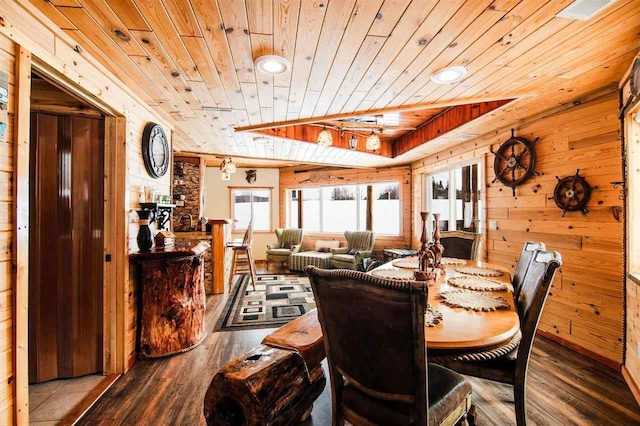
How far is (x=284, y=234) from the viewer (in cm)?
680

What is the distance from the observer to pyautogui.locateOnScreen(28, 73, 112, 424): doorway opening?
2.13 m

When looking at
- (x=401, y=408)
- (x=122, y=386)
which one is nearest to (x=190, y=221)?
(x=122, y=386)

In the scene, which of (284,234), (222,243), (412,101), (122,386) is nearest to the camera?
(122,386)

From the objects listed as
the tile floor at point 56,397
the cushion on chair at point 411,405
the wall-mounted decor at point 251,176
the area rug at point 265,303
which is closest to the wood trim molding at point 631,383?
the cushion on chair at point 411,405

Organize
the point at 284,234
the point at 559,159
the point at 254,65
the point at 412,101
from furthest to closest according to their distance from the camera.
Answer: the point at 284,234 → the point at 559,159 → the point at 412,101 → the point at 254,65

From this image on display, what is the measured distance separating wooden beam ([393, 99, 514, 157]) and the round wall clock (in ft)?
11.0

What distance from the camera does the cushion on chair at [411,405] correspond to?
1076 mm

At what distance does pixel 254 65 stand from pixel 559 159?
3.02 m

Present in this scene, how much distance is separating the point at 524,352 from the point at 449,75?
1836 millimetres

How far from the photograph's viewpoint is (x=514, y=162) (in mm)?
3307

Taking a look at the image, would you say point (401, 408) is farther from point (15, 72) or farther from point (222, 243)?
point (222, 243)

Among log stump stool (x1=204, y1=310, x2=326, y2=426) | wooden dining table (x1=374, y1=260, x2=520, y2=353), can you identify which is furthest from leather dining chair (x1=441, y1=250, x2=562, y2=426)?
log stump stool (x1=204, y1=310, x2=326, y2=426)

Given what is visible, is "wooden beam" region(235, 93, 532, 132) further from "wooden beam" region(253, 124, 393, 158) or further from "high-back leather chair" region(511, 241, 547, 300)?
"high-back leather chair" region(511, 241, 547, 300)

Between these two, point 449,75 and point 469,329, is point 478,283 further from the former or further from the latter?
point 449,75
